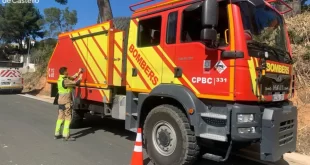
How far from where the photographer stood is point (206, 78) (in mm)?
4660

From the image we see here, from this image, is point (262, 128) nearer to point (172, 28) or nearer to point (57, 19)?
point (172, 28)

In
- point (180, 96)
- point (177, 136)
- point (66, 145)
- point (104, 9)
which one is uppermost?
point (104, 9)

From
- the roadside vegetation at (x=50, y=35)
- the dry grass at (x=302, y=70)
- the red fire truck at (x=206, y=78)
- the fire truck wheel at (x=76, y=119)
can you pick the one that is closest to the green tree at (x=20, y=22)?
the roadside vegetation at (x=50, y=35)

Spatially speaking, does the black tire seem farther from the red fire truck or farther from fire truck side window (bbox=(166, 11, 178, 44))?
fire truck side window (bbox=(166, 11, 178, 44))

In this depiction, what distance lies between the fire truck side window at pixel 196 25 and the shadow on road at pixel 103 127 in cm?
321

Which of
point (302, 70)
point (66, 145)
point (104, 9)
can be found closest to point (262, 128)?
point (66, 145)

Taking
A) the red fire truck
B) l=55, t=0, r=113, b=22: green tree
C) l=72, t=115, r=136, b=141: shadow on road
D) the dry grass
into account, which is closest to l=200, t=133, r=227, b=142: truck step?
the red fire truck

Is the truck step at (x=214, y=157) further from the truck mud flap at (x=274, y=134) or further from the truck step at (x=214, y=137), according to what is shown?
the truck mud flap at (x=274, y=134)

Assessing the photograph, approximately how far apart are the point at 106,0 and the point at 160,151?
13.5 metres

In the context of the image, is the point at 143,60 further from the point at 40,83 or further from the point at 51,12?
the point at 51,12

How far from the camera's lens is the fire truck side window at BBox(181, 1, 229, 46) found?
4480mm

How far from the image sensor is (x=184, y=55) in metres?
4.96

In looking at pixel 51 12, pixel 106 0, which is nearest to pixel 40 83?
pixel 106 0

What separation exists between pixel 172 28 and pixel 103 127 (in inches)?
169
